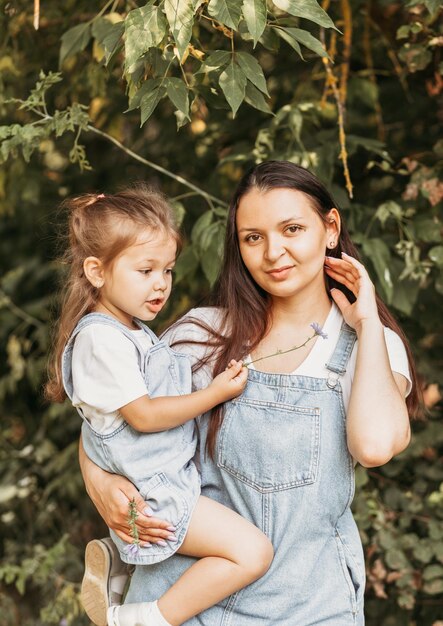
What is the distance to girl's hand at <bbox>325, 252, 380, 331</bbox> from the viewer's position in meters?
2.09

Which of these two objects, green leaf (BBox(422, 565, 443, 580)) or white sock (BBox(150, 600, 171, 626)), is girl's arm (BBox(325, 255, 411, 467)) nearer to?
white sock (BBox(150, 600, 171, 626))

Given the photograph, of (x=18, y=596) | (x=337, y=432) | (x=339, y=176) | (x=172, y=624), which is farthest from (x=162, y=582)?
(x=18, y=596)

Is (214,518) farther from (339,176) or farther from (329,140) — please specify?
(339,176)

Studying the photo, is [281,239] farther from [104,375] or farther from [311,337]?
[104,375]

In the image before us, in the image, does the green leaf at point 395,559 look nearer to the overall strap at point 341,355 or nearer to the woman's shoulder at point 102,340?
the overall strap at point 341,355

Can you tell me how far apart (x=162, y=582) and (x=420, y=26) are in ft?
5.59

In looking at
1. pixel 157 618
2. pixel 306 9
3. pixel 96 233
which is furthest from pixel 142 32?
pixel 157 618

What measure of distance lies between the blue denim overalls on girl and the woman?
0.04 metres

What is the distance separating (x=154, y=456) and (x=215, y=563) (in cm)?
26

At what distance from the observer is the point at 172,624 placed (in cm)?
199

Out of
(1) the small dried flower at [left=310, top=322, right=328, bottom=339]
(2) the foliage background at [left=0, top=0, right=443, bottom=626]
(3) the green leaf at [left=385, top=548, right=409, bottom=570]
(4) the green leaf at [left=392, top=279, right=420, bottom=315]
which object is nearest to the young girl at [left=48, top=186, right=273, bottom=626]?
(1) the small dried flower at [left=310, top=322, right=328, bottom=339]

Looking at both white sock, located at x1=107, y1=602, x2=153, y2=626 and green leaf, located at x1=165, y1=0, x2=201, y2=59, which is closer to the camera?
green leaf, located at x1=165, y1=0, x2=201, y2=59

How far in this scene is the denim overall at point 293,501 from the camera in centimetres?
203

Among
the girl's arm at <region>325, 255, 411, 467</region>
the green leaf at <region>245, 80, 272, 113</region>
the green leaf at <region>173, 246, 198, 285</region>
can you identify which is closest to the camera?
the girl's arm at <region>325, 255, 411, 467</region>
